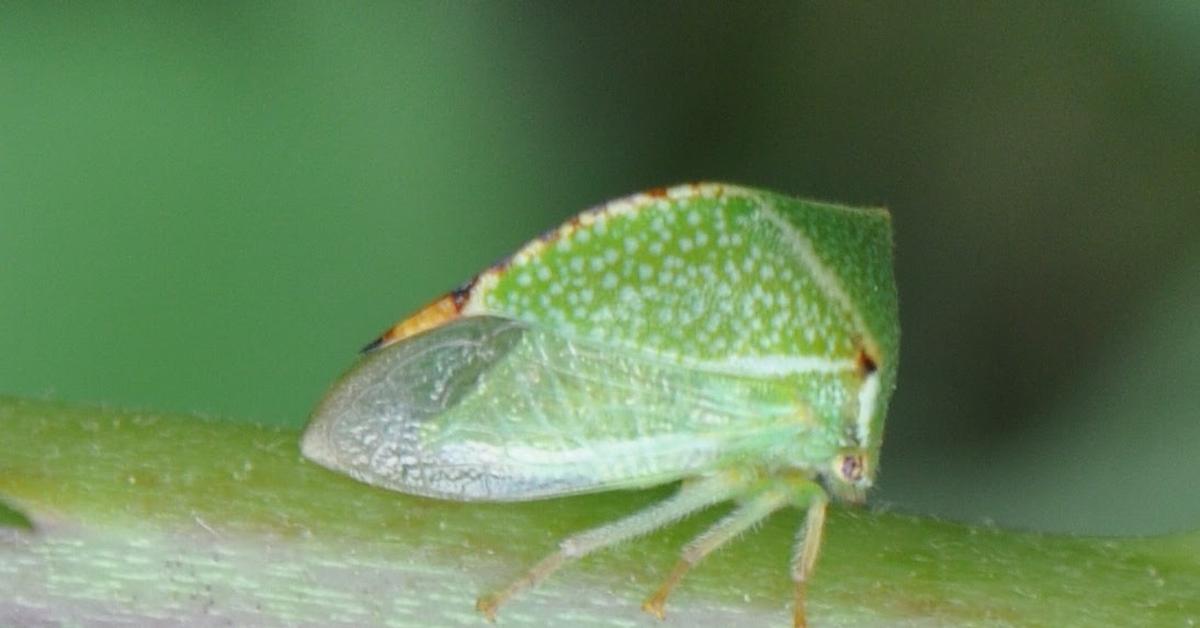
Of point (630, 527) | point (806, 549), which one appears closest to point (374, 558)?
point (630, 527)

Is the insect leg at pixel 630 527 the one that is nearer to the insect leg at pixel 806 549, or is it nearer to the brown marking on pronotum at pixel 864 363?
the insect leg at pixel 806 549

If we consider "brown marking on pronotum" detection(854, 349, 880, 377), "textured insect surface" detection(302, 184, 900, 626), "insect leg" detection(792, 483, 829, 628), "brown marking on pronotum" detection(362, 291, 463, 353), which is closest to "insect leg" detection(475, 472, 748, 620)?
"textured insect surface" detection(302, 184, 900, 626)

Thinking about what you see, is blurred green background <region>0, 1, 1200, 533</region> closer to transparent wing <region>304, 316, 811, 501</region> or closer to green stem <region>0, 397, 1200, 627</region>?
transparent wing <region>304, 316, 811, 501</region>

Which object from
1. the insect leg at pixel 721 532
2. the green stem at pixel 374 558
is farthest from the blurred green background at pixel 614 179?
the insect leg at pixel 721 532

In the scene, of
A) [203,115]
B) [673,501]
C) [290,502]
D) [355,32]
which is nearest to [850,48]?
[355,32]

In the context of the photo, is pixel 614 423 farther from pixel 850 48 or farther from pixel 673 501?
pixel 850 48

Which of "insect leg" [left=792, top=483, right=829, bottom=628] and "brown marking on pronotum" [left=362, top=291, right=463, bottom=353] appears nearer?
"insect leg" [left=792, top=483, right=829, bottom=628]

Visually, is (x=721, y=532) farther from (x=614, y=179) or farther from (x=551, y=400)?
(x=614, y=179)
